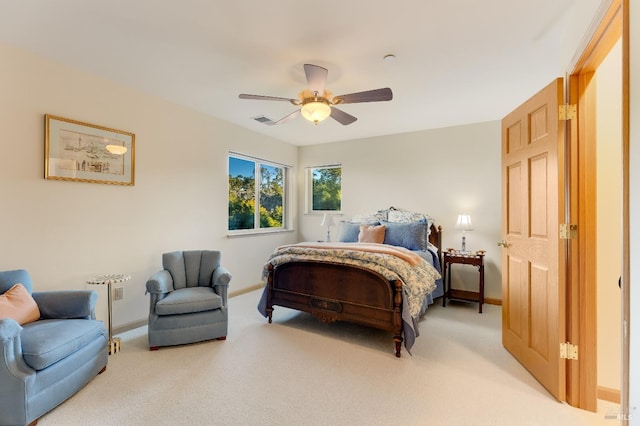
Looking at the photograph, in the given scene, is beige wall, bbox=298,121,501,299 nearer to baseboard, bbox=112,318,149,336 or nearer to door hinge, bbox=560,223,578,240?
door hinge, bbox=560,223,578,240

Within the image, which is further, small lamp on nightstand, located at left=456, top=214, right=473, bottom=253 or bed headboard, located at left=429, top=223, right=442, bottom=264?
bed headboard, located at left=429, top=223, right=442, bottom=264

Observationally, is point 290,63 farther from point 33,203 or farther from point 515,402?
point 515,402

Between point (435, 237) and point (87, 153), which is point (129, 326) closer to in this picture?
point (87, 153)

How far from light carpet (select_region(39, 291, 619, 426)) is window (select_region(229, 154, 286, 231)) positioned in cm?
212

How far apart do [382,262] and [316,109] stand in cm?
153

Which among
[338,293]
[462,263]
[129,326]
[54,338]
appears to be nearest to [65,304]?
[54,338]

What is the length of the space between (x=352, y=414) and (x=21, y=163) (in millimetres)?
3248

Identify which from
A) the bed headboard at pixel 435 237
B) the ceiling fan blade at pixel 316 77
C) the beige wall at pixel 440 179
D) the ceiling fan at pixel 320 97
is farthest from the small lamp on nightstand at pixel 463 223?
the ceiling fan blade at pixel 316 77

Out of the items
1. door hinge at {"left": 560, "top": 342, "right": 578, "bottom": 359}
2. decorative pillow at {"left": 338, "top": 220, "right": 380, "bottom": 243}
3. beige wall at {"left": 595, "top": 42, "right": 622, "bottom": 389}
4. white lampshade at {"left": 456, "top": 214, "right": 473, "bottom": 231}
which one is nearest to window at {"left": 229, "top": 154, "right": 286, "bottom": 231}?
decorative pillow at {"left": 338, "top": 220, "right": 380, "bottom": 243}

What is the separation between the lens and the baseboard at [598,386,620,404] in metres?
1.94

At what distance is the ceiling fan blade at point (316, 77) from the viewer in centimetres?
219

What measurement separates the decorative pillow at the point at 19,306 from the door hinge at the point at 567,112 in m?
3.91

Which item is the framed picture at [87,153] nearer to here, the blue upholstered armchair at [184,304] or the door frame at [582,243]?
the blue upholstered armchair at [184,304]

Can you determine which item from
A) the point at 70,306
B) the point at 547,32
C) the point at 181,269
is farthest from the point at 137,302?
the point at 547,32
